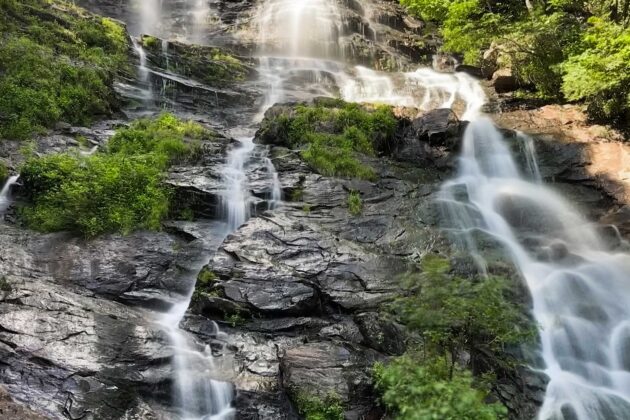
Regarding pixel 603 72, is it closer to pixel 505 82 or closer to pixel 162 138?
pixel 505 82

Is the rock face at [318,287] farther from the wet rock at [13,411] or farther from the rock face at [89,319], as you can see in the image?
the wet rock at [13,411]

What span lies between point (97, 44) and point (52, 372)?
52.1ft

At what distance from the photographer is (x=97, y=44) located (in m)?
18.9

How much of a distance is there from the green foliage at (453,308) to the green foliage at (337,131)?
6.78m

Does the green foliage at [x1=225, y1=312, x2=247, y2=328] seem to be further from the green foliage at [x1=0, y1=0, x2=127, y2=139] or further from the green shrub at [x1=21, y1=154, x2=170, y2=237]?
the green foliage at [x1=0, y1=0, x2=127, y2=139]

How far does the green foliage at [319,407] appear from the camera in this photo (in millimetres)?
6496

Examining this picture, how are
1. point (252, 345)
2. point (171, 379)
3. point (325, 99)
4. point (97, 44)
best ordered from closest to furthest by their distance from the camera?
point (171, 379)
point (252, 345)
point (325, 99)
point (97, 44)

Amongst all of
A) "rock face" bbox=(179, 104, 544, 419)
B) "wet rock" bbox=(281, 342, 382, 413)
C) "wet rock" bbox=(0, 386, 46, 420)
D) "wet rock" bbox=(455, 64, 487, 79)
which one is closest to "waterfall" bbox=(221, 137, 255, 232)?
"rock face" bbox=(179, 104, 544, 419)

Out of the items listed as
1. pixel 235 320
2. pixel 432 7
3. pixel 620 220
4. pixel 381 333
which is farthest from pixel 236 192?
pixel 432 7

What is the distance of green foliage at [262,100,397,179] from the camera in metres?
13.2

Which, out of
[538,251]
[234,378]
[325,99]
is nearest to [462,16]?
[325,99]

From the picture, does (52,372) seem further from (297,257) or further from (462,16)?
(462,16)

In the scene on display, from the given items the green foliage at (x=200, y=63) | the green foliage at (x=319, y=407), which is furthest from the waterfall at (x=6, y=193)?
the green foliage at (x=200, y=63)

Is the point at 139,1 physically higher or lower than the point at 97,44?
higher
